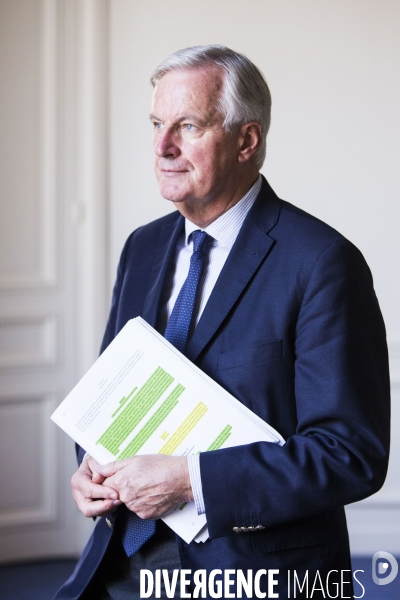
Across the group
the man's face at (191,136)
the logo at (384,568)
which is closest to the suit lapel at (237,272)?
the man's face at (191,136)

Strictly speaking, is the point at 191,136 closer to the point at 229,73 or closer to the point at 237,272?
the point at 229,73

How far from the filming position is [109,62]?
312 cm

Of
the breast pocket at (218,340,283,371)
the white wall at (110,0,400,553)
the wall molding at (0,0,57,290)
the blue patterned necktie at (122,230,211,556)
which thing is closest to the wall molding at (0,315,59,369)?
the wall molding at (0,0,57,290)

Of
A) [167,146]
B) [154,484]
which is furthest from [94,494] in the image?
[167,146]

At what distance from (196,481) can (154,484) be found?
0.27 feet

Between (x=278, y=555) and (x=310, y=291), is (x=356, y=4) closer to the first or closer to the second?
(x=310, y=291)

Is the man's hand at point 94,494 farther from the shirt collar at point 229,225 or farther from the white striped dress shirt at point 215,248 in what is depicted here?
the shirt collar at point 229,225

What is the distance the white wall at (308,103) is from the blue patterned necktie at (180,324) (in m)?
1.70

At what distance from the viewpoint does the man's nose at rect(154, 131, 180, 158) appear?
4.91 ft

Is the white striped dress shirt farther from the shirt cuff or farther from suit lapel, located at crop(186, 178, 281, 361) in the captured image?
the shirt cuff

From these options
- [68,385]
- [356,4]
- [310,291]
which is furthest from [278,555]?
[356,4]

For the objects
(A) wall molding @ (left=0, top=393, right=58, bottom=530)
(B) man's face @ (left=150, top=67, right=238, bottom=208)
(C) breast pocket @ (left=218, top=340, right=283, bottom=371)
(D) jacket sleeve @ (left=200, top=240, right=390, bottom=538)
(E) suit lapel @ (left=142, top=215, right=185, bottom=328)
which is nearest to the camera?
(D) jacket sleeve @ (left=200, top=240, right=390, bottom=538)

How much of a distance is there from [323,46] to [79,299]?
1.65 metres

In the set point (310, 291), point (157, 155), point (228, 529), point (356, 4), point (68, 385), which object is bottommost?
point (68, 385)
